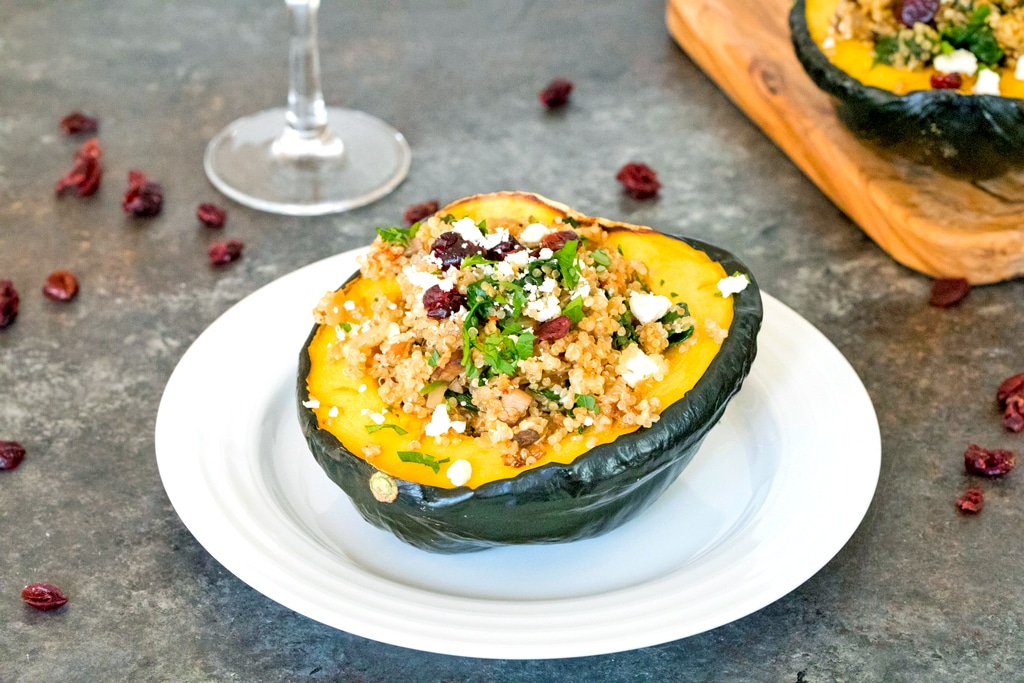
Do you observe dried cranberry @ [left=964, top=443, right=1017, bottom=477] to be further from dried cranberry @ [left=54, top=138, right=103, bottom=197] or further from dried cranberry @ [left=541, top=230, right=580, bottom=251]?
dried cranberry @ [left=54, top=138, right=103, bottom=197]

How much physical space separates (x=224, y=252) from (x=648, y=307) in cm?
126

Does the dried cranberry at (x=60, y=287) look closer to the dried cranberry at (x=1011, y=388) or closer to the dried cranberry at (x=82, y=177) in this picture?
the dried cranberry at (x=82, y=177)

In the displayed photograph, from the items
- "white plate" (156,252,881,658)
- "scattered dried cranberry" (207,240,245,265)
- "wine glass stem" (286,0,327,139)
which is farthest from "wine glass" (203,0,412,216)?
"white plate" (156,252,881,658)

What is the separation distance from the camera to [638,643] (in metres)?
1.57

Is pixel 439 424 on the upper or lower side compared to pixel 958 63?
lower

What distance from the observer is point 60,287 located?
8.59 feet

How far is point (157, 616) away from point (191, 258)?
3.67 feet

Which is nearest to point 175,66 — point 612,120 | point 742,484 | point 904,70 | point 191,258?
point 191,258

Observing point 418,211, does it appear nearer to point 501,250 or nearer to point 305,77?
point 305,77

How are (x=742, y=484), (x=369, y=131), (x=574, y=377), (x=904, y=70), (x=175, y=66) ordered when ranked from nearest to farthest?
(x=574, y=377)
(x=742, y=484)
(x=904, y=70)
(x=369, y=131)
(x=175, y=66)

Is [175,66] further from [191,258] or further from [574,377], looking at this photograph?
[574,377]

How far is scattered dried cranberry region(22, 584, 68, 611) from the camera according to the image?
6.11 feet

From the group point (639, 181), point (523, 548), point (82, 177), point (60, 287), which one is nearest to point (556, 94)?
point (639, 181)

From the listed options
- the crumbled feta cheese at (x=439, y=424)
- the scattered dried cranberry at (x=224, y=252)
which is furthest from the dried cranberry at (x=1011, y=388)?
the scattered dried cranberry at (x=224, y=252)
